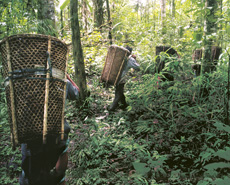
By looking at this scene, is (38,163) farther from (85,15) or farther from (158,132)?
(85,15)

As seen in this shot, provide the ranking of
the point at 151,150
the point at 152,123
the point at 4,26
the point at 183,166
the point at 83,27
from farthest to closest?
the point at 83,27 < the point at 4,26 < the point at 152,123 < the point at 151,150 < the point at 183,166

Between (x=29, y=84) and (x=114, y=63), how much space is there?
308 cm

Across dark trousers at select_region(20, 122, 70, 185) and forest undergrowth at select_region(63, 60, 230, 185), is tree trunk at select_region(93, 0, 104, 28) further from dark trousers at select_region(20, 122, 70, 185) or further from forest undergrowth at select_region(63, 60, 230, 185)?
dark trousers at select_region(20, 122, 70, 185)

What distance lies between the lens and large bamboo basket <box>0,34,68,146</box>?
1.75 metres

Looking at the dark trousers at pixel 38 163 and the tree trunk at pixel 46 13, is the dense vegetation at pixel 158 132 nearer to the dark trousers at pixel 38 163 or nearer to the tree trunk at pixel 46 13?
the tree trunk at pixel 46 13

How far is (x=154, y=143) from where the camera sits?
321 centimetres

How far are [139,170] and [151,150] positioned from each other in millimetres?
789

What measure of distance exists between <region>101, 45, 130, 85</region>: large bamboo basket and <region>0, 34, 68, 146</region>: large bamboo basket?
282cm

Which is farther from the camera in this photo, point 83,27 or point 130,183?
point 83,27

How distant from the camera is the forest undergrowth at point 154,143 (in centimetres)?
242

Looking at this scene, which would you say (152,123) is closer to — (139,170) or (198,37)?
(139,170)

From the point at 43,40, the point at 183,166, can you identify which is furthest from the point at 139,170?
the point at 43,40

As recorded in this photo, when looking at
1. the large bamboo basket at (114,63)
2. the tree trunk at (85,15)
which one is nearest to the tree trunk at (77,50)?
the large bamboo basket at (114,63)

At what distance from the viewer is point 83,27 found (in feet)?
29.2
